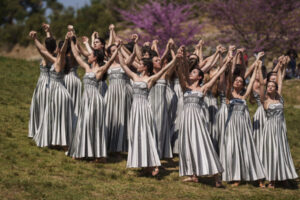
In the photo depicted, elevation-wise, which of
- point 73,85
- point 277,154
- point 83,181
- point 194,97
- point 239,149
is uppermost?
point 73,85

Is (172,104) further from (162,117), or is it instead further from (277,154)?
(277,154)

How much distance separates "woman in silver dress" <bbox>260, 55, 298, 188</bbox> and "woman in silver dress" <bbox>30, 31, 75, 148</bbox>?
15.5ft

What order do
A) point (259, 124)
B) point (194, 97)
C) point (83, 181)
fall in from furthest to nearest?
point (259, 124) → point (194, 97) → point (83, 181)

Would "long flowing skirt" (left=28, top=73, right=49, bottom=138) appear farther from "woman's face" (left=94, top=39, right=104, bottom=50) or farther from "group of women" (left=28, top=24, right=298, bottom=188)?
"woman's face" (left=94, top=39, right=104, bottom=50)

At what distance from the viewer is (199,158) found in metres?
10.7

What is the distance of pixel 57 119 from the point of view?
12.5 metres

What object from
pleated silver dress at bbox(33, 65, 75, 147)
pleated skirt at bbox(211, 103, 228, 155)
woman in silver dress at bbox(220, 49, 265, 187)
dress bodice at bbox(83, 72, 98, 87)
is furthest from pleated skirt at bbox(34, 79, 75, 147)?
woman in silver dress at bbox(220, 49, 265, 187)

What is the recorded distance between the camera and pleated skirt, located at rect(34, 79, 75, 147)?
40.7 ft

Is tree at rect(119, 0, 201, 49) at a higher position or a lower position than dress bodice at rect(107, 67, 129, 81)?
higher

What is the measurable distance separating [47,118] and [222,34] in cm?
→ 1910

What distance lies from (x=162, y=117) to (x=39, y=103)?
3276 mm

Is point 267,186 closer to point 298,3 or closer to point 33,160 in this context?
point 33,160

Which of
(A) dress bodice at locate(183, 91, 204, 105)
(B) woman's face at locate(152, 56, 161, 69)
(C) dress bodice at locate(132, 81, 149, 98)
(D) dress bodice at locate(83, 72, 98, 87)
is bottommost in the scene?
(A) dress bodice at locate(183, 91, 204, 105)

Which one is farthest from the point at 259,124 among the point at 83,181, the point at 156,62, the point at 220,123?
the point at 83,181
